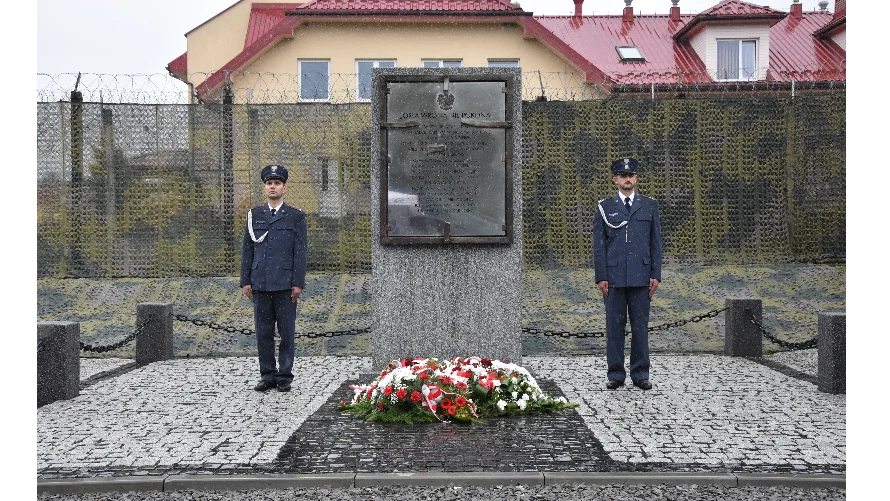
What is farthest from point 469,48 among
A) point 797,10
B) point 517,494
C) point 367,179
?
point 517,494

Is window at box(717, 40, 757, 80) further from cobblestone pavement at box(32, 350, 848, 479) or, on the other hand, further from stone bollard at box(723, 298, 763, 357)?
cobblestone pavement at box(32, 350, 848, 479)

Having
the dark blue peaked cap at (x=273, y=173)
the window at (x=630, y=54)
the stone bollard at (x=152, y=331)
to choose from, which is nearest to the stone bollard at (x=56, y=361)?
the dark blue peaked cap at (x=273, y=173)

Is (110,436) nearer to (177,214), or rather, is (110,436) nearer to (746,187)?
(177,214)

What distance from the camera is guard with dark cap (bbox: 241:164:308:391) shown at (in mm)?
7750

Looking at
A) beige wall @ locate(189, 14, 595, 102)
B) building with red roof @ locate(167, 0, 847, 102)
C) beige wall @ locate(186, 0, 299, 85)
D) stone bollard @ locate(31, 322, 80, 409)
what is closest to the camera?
stone bollard @ locate(31, 322, 80, 409)

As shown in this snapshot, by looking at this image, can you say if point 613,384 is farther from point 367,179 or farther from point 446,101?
point 367,179

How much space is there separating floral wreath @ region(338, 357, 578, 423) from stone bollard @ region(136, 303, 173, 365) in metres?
4.06

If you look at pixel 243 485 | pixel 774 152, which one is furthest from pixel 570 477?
pixel 774 152

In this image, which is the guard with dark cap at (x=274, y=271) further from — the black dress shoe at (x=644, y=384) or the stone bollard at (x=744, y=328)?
the stone bollard at (x=744, y=328)

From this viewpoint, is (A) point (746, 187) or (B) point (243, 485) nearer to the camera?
(B) point (243, 485)

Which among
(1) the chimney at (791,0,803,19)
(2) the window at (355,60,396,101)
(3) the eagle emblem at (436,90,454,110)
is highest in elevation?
(1) the chimney at (791,0,803,19)

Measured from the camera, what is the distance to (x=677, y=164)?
13.0 meters

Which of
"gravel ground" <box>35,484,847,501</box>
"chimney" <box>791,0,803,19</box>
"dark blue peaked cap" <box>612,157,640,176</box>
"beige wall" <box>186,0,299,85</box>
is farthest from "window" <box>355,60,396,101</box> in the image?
"gravel ground" <box>35,484,847,501</box>
